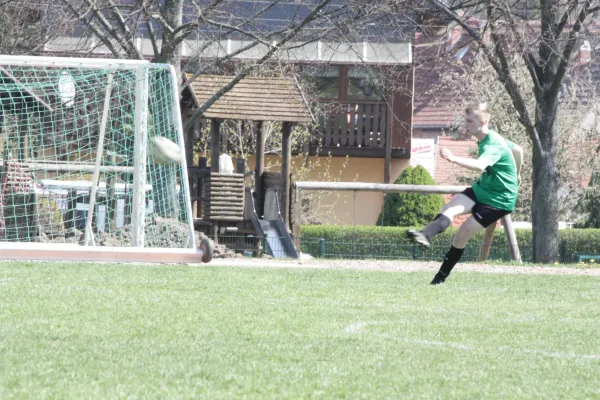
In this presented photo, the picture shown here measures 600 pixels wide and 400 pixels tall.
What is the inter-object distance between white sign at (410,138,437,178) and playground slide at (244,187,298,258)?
13883 mm

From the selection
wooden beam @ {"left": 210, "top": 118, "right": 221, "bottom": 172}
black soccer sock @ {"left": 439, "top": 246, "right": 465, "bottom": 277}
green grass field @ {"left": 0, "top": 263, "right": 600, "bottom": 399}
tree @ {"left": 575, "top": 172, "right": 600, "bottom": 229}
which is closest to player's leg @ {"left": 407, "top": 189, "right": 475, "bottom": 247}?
black soccer sock @ {"left": 439, "top": 246, "right": 465, "bottom": 277}

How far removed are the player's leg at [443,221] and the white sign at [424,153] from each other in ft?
82.4

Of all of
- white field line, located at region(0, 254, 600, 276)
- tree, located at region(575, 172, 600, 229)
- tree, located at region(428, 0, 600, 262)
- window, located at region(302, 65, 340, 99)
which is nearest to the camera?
white field line, located at region(0, 254, 600, 276)

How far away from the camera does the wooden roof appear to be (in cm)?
2161

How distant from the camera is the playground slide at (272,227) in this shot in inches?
774

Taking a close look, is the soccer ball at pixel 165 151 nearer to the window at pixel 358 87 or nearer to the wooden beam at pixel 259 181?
the wooden beam at pixel 259 181

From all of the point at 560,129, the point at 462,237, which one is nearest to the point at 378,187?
the point at 462,237

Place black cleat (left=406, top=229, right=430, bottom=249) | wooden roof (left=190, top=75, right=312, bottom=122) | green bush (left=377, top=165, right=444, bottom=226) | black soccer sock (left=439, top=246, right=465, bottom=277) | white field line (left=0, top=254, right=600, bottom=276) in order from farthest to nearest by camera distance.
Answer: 1. green bush (left=377, top=165, right=444, bottom=226)
2. wooden roof (left=190, top=75, right=312, bottom=122)
3. white field line (left=0, top=254, right=600, bottom=276)
4. black soccer sock (left=439, top=246, right=465, bottom=277)
5. black cleat (left=406, top=229, right=430, bottom=249)

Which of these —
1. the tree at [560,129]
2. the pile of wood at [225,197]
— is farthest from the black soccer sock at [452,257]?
the tree at [560,129]

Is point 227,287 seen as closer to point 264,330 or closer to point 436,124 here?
point 264,330

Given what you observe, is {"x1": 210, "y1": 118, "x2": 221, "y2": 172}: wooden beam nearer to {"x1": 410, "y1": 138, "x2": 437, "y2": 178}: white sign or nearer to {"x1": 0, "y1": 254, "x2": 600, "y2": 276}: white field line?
{"x1": 0, "y1": 254, "x2": 600, "y2": 276}: white field line

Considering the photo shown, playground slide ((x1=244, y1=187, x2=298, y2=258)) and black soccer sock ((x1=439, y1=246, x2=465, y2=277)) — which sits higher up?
black soccer sock ((x1=439, y1=246, x2=465, y2=277))

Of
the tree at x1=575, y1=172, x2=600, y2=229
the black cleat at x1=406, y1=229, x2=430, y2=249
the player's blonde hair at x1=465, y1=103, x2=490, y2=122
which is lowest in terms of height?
the tree at x1=575, y1=172, x2=600, y2=229

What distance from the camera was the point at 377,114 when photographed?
30688 millimetres
